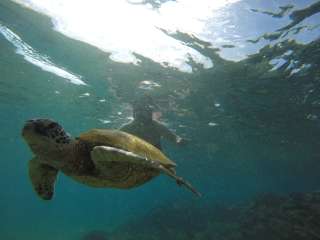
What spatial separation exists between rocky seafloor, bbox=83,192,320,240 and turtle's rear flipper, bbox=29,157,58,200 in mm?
Answer: 12016

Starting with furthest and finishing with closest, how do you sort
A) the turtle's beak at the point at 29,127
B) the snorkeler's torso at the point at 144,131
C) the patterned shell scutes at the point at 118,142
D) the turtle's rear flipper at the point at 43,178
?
the snorkeler's torso at the point at 144,131 < the turtle's rear flipper at the point at 43,178 < the patterned shell scutes at the point at 118,142 < the turtle's beak at the point at 29,127

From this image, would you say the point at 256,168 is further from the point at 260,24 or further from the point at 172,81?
the point at 260,24

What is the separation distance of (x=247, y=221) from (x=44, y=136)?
54.9 ft

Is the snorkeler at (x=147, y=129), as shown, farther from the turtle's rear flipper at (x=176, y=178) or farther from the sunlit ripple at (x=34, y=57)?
the sunlit ripple at (x=34, y=57)

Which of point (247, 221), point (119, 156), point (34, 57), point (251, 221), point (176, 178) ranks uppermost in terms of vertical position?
point (34, 57)

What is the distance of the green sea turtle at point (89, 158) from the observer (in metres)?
3.28

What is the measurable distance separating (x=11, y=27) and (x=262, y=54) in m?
12.6

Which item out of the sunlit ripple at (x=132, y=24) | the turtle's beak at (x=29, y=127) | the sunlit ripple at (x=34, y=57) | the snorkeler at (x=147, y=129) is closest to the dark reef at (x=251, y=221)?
the snorkeler at (x=147, y=129)

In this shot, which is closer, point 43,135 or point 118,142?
point 43,135

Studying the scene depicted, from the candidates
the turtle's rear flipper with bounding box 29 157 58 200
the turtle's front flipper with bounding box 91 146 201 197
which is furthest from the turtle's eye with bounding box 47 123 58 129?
the turtle's rear flipper with bounding box 29 157 58 200

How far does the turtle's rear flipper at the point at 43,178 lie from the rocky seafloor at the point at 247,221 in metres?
12.0

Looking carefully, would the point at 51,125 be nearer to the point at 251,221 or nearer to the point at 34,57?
the point at 34,57

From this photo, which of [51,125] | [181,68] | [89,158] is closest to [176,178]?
[89,158]

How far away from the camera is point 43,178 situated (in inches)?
163
